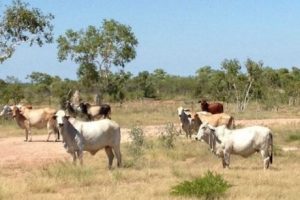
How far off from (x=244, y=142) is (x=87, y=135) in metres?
4.05

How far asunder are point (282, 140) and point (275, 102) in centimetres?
3158

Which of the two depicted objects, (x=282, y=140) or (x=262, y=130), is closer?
(x=262, y=130)

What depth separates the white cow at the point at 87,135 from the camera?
1664cm

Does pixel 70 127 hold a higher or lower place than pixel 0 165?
higher

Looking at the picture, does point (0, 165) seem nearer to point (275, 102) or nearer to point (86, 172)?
point (86, 172)

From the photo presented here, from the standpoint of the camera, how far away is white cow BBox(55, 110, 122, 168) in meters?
16.6

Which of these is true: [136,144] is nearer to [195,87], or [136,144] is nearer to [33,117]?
[33,117]

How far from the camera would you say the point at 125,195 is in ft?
36.9

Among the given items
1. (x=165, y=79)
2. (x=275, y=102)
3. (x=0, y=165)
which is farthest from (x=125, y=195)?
(x=165, y=79)

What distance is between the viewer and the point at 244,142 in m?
16.8

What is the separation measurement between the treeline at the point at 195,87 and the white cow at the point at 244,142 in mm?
28869

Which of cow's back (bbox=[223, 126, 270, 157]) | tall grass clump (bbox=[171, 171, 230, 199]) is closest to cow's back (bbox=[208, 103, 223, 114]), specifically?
cow's back (bbox=[223, 126, 270, 157])

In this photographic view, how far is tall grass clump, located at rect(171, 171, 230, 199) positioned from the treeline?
111ft

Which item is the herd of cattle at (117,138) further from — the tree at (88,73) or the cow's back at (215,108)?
the tree at (88,73)
